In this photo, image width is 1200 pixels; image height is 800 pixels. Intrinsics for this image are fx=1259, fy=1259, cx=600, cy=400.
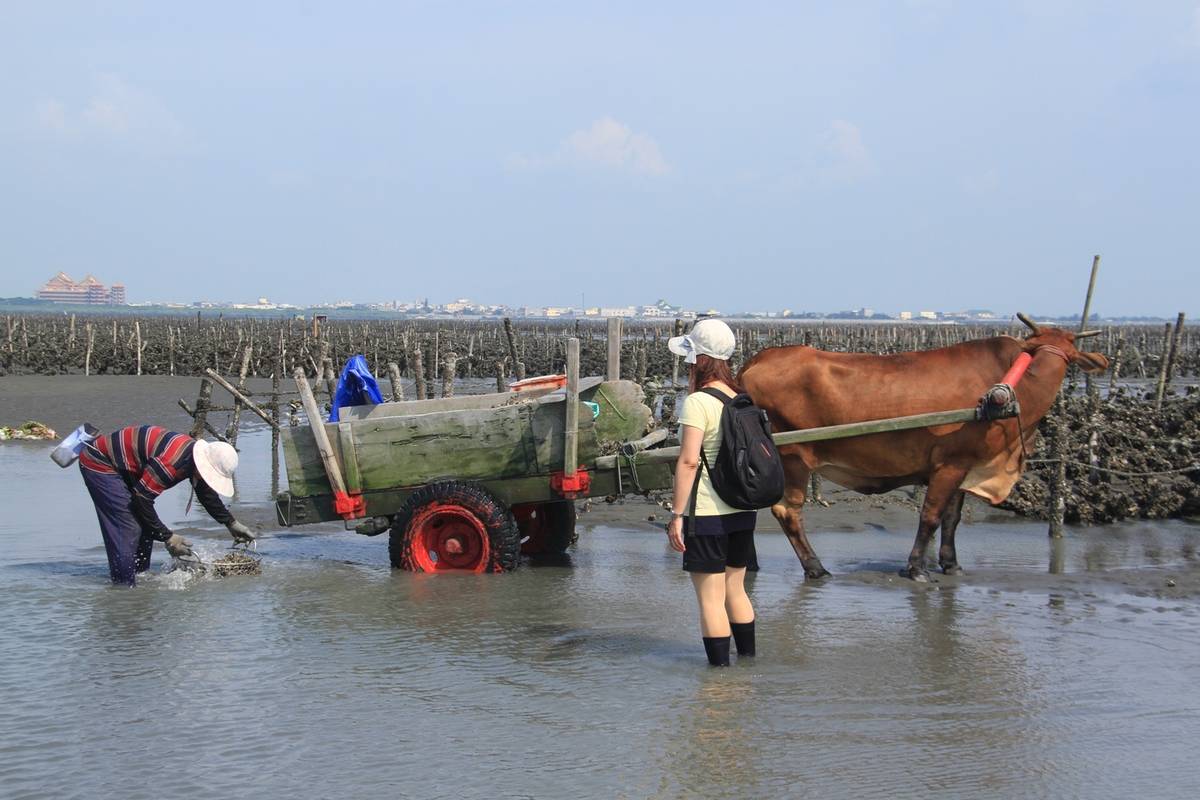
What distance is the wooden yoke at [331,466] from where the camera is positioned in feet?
30.8

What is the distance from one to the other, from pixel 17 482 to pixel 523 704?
11509mm

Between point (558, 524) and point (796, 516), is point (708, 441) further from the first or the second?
point (558, 524)

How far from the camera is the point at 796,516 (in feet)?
31.4

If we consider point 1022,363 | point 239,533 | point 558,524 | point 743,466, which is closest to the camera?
point 743,466

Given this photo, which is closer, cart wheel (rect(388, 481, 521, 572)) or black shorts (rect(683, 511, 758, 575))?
black shorts (rect(683, 511, 758, 575))

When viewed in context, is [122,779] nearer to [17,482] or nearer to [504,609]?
[504,609]

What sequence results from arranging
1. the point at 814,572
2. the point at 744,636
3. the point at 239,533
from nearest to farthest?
the point at 744,636 → the point at 239,533 → the point at 814,572

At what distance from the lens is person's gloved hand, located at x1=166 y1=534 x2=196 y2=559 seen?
9.12 m

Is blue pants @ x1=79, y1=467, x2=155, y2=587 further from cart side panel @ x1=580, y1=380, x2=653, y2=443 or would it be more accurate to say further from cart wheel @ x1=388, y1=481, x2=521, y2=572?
cart side panel @ x1=580, y1=380, x2=653, y2=443

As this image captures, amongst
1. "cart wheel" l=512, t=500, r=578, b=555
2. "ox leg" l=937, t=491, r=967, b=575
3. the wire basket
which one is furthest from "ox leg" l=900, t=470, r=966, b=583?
the wire basket

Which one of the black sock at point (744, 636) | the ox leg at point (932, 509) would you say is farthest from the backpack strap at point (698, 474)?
the ox leg at point (932, 509)

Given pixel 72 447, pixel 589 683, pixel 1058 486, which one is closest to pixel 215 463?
pixel 72 447

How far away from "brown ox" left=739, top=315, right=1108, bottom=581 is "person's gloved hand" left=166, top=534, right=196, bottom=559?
4.36m

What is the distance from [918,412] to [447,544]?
3709 mm
